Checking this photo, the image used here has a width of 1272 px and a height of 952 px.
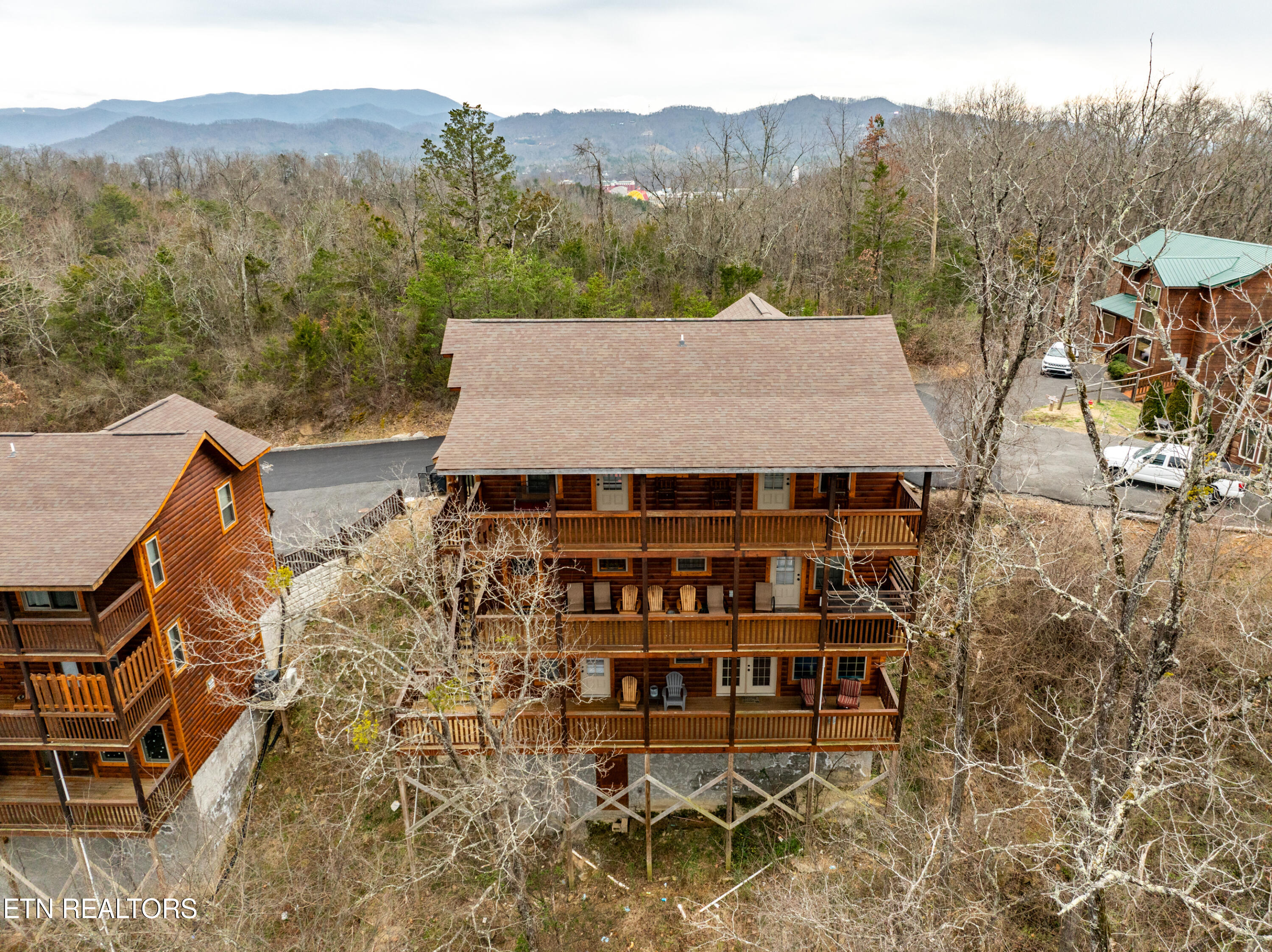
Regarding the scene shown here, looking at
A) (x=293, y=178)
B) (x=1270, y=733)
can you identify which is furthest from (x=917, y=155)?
(x=293, y=178)

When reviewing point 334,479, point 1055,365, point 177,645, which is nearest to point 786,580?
point 177,645

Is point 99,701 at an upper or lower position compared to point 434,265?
lower

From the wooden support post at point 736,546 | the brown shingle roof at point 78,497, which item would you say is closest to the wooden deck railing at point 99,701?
the brown shingle roof at point 78,497

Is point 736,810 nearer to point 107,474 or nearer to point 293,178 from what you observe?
point 107,474

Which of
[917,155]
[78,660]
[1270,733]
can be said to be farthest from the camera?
[917,155]

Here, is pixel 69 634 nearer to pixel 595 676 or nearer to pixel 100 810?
pixel 100 810

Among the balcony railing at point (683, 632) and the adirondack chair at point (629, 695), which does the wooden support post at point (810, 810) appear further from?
the adirondack chair at point (629, 695)

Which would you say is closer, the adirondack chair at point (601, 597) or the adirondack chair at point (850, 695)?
the adirondack chair at point (601, 597)
